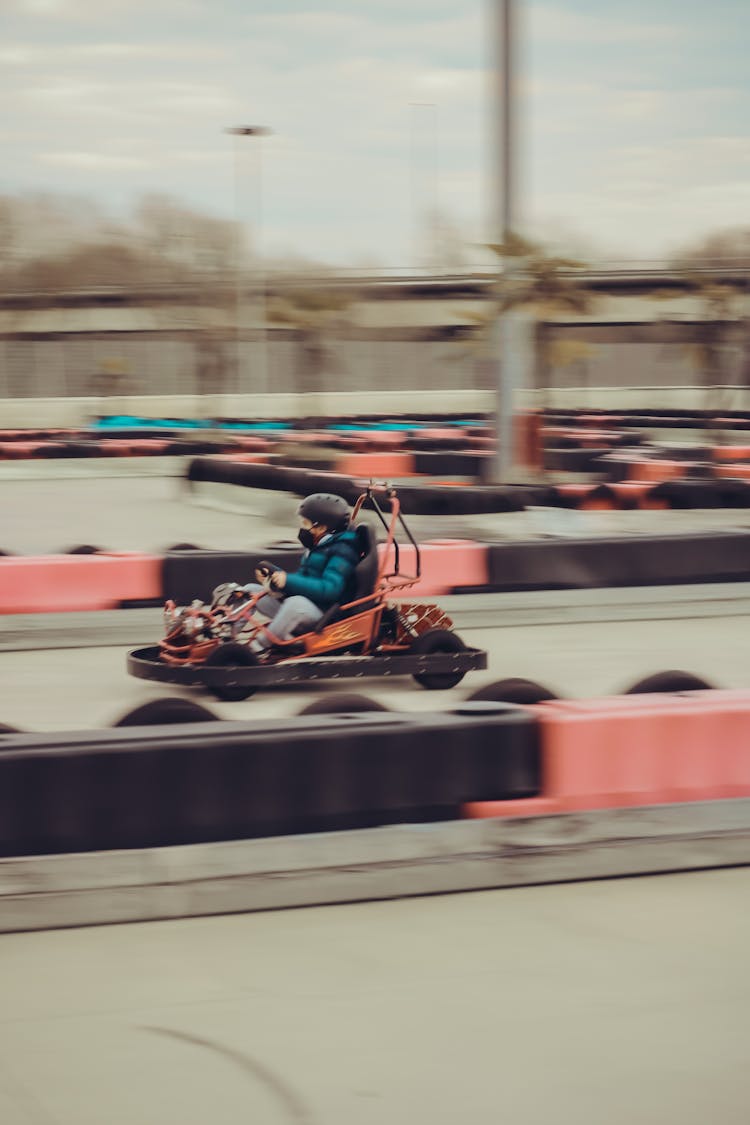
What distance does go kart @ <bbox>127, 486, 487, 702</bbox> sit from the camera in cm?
612

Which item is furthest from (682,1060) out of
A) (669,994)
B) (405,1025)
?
(405,1025)

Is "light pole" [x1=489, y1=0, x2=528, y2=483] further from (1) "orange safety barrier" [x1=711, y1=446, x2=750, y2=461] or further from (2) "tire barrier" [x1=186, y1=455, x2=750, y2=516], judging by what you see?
(1) "orange safety barrier" [x1=711, y1=446, x2=750, y2=461]

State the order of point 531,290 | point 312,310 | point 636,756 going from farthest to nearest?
1. point 312,310
2. point 531,290
3. point 636,756

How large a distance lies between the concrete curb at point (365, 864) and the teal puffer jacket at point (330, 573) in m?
2.30

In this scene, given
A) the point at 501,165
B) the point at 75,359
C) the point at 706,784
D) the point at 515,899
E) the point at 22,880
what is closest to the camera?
the point at 22,880

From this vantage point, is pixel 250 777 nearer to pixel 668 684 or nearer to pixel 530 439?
pixel 668 684

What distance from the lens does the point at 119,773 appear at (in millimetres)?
3805

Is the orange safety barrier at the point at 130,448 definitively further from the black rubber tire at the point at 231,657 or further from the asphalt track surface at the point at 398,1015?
the asphalt track surface at the point at 398,1015

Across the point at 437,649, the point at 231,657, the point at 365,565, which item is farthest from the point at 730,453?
the point at 231,657

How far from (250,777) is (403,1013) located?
956 mm

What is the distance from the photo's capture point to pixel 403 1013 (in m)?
3.11

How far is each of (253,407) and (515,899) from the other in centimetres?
3731

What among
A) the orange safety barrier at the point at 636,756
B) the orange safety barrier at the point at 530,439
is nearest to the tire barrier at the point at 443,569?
the orange safety barrier at the point at 636,756

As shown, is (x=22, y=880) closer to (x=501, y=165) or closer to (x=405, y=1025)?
(x=405, y=1025)
